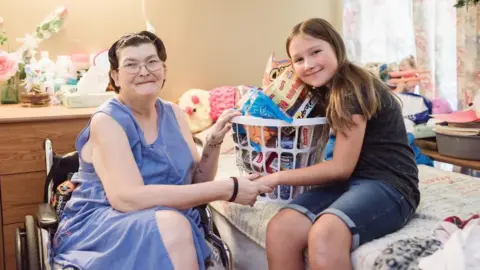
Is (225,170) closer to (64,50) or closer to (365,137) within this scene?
(365,137)

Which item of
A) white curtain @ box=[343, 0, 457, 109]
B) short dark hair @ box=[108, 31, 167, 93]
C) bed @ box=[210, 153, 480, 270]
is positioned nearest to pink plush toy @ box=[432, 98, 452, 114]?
white curtain @ box=[343, 0, 457, 109]

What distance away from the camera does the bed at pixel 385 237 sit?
133cm

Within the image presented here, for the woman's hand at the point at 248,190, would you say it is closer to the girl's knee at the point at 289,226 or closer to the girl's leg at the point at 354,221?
the girl's knee at the point at 289,226

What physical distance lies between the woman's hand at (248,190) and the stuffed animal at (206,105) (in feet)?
3.09

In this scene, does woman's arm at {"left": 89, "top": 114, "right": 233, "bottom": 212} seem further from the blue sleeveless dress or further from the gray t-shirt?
the gray t-shirt

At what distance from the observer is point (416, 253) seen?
1.15m

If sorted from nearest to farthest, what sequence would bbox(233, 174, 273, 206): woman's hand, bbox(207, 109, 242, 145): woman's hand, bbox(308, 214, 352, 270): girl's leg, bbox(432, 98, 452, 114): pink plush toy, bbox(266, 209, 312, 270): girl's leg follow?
bbox(308, 214, 352, 270): girl's leg
bbox(266, 209, 312, 270): girl's leg
bbox(233, 174, 273, 206): woman's hand
bbox(207, 109, 242, 145): woman's hand
bbox(432, 98, 452, 114): pink plush toy

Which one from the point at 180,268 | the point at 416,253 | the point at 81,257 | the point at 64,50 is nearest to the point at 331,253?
the point at 416,253

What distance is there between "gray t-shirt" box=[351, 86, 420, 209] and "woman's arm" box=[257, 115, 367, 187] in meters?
0.07

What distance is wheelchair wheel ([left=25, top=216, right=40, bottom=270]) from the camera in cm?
138

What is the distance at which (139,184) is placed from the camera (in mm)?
1357

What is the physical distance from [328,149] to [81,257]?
36.9 inches

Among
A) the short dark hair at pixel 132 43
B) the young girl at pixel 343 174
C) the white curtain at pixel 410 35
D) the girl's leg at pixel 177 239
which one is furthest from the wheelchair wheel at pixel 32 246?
the white curtain at pixel 410 35

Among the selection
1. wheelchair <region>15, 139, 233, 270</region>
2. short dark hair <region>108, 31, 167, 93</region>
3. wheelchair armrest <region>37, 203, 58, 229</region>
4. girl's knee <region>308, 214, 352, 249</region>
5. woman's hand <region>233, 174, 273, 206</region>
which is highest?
short dark hair <region>108, 31, 167, 93</region>
